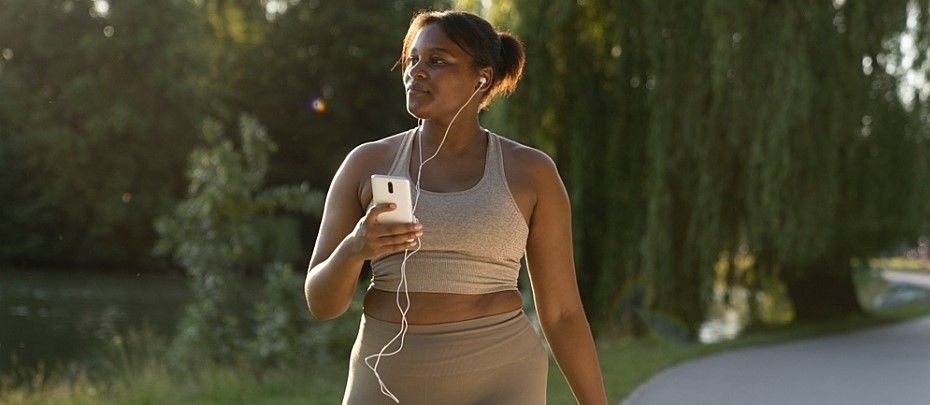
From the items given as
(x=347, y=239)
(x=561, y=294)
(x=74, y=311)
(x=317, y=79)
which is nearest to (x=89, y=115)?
(x=317, y=79)

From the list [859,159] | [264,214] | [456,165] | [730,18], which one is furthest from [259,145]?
[456,165]

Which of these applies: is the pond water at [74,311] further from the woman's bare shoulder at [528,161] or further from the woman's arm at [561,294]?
the woman's bare shoulder at [528,161]

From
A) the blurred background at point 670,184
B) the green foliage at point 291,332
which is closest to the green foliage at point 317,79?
the blurred background at point 670,184

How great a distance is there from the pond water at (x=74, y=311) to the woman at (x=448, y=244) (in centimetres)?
950

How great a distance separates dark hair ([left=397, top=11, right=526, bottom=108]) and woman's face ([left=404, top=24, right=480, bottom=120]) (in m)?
0.02

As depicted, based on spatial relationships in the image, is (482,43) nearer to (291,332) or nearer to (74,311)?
(291,332)

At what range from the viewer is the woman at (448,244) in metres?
2.44

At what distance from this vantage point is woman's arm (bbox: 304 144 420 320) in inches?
87.4

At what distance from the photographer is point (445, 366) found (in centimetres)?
244

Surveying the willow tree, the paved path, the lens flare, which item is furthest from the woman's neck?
the lens flare

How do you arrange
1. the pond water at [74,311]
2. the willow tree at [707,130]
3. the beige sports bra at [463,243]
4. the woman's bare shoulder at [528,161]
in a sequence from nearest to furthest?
the beige sports bra at [463,243], the woman's bare shoulder at [528,161], the willow tree at [707,130], the pond water at [74,311]

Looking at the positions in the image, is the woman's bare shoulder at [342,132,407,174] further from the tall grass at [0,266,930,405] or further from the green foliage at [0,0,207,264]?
the green foliage at [0,0,207,264]

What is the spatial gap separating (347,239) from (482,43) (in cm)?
53

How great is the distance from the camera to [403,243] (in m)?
2.23
